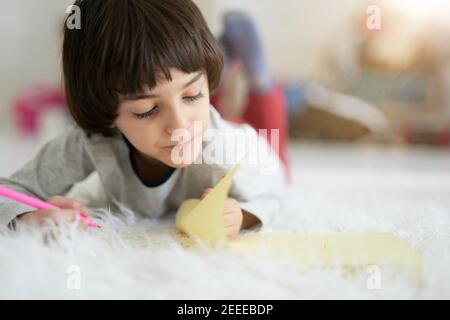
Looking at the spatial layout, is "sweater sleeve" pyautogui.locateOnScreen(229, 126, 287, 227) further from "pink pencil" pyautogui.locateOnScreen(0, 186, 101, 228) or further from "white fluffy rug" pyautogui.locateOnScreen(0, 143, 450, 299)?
"pink pencil" pyautogui.locateOnScreen(0, 186, 101, 228)

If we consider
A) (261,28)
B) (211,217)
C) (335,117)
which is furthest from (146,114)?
(261,28)

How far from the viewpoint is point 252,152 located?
2.70 ft

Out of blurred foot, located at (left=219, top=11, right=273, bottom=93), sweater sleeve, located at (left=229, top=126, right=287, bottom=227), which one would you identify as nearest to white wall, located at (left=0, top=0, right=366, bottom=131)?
blurred foot, located at (left=219, top=11, right=273, bottom=93)

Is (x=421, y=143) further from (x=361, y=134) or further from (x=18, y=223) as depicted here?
(x=18, y=223)

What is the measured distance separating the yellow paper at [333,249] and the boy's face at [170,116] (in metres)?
0.14

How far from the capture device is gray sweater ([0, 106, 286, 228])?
2.50ft

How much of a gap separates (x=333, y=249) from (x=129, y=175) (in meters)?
0.36

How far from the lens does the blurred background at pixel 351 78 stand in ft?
7.13

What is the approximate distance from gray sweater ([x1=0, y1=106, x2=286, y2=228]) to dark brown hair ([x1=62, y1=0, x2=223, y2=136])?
110mm

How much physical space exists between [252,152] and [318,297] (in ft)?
1.22

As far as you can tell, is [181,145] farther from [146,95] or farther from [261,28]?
[261,28]

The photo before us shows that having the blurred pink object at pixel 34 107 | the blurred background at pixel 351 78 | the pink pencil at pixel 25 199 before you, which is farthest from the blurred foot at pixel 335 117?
the pink pencil at pixel 25 199

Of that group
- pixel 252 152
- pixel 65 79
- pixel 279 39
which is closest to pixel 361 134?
pixel 279 39

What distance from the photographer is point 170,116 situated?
0.63 meters
